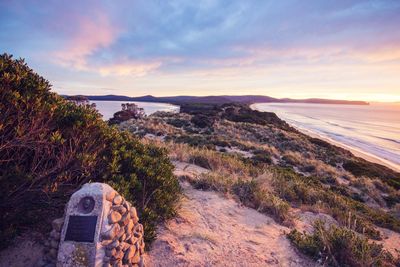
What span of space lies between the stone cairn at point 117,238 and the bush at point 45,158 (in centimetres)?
54

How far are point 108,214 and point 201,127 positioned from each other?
26.2 m

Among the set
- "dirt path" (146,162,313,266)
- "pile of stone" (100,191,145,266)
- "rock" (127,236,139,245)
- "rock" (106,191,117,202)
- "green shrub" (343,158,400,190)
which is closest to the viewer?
"pile of stone" (100,191,145,266)

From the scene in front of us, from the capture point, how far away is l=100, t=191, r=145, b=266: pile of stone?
113 inches

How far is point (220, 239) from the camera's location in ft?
15.5

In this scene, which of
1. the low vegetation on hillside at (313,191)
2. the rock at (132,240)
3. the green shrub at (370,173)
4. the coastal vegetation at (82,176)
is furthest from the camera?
the green shrub at (370,173)

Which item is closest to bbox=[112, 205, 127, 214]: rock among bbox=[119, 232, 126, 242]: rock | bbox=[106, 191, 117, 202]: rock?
bbox=[106, 191, 117, 202]: rock

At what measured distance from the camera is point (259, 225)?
18.5 feet

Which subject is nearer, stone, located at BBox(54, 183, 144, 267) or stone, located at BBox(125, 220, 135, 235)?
stone, located at BBox(54, 183, 144, 267)

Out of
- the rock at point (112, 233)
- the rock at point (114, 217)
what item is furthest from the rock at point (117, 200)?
the rock at point (112, 233)

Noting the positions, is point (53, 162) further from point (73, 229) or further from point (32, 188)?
point (73, 229)

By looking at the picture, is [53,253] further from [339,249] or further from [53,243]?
[339,249]

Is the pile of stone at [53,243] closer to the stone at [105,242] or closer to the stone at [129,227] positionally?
the stone at [105,242]

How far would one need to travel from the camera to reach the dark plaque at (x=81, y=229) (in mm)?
2797

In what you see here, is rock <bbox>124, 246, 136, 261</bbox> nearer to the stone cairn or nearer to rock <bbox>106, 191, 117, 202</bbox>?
the stone cairn
